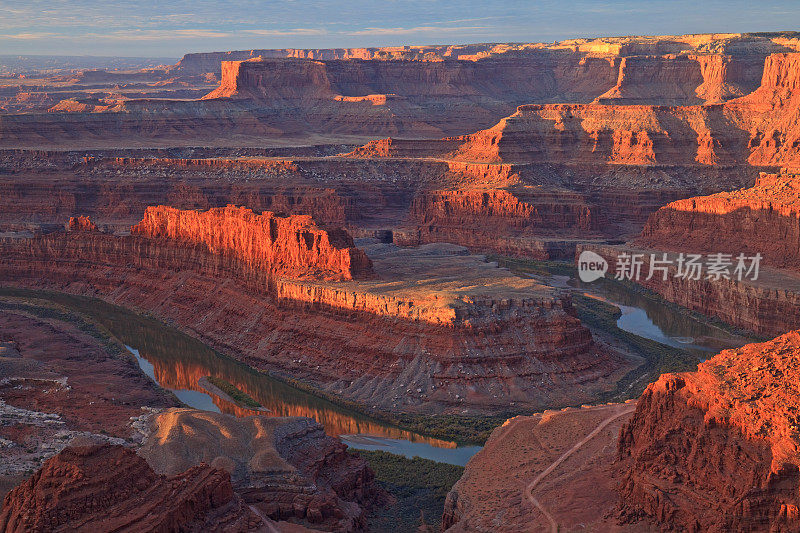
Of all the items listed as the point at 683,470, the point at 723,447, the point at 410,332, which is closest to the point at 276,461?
the point at 683,470

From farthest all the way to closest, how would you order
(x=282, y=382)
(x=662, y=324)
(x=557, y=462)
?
1. (x=662, y=324)
2. (x=282, y=382)
3. (x=557, y=462)

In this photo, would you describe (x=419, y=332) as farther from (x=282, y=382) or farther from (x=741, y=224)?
(x=741, y=224)

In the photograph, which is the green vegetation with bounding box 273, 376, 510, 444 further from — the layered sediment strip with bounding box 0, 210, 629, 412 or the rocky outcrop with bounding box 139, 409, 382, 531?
the rocky outcrop with bounding box 139, 409, 382, 531

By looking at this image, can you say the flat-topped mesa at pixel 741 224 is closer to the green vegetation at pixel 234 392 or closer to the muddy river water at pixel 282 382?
the muddy river water at pixel 282 382

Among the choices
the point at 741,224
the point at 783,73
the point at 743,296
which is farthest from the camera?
the point at 783,73

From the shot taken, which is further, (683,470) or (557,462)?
(557,462)

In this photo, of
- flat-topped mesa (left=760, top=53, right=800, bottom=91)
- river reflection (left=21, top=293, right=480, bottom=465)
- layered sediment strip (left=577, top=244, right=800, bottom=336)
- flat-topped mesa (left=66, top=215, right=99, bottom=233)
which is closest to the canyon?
river reflection (left=21, top=293, right=480, bottom=465)

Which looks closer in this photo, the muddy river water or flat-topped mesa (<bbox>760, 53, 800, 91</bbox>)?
the muddy river water
